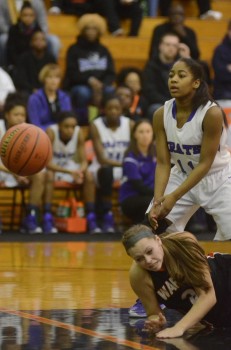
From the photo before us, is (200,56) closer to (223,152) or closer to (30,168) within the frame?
(30,168)

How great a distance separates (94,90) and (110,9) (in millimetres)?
2030

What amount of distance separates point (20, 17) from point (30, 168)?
212 inches

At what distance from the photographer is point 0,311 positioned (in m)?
6.46

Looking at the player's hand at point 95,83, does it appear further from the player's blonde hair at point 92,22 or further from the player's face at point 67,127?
the player's face at point 67,127

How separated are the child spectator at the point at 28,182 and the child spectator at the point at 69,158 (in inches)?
5.0

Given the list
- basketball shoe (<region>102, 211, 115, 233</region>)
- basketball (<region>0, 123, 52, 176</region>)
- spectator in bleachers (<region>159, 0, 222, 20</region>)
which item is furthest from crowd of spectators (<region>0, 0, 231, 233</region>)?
basketball (<region>0, 123, 52, 176</region>)

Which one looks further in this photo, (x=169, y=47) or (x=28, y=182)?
(x=169, y=47)

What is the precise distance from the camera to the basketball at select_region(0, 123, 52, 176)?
8141 millimetres

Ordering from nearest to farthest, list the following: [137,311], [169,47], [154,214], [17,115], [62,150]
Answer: [137,311] → [154,214] → [17,115] → [62,150] → [169,47]

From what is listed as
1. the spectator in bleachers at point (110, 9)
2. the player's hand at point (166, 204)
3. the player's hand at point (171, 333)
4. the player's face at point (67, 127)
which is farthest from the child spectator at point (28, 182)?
the player's hand at point (171, 333)

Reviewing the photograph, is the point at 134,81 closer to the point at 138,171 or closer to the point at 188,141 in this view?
the point at 138,171

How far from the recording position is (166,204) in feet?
21.1

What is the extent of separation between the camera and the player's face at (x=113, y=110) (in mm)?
12102

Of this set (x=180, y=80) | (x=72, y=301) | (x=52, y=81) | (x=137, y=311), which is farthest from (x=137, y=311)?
(x=52, y=81)
